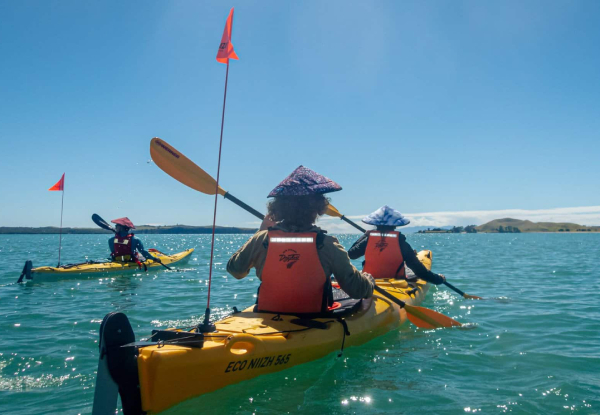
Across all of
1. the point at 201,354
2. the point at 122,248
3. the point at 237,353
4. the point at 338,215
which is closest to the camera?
the point at 201,354

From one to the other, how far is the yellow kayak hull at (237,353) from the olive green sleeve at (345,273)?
539 mm

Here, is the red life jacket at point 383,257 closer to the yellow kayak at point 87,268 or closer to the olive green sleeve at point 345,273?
the olive green sleeve at point 345,273

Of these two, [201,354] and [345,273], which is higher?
[345,273]

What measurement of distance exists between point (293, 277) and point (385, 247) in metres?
3.86

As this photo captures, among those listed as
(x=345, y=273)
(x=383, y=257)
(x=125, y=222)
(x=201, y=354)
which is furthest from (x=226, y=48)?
(x=125, y=222)

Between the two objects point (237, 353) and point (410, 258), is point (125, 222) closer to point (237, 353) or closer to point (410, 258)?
point (410, 258)

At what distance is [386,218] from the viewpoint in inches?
299

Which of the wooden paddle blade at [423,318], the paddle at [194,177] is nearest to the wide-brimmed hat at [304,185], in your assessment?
the paddle at [194,177]

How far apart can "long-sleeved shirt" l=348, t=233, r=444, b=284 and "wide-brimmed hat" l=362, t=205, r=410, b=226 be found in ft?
0.88

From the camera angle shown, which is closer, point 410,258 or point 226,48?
point 226,48

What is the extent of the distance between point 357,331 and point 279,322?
3.87 feet

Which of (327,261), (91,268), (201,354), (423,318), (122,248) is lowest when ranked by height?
(91,268)

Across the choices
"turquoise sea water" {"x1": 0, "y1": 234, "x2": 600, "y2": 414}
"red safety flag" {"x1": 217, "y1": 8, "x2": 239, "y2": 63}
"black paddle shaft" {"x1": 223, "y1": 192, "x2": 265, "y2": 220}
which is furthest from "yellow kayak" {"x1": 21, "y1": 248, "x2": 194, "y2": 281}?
"red safety flag" {"x1": 217, "y1": 8, "x2": 239, "y2": 63}

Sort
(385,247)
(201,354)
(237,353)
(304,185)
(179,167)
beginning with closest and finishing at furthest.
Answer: (201,354) → (237,353) → (304,185) → (179,167) → (385,247)
